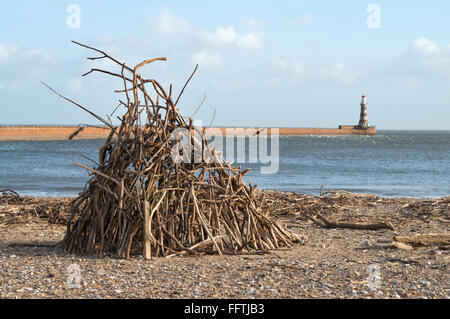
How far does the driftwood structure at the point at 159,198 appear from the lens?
5.62 meters

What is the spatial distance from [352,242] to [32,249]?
3.81 metres

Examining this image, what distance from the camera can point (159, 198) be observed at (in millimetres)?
5668

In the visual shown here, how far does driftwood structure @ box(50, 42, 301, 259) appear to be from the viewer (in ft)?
18.4

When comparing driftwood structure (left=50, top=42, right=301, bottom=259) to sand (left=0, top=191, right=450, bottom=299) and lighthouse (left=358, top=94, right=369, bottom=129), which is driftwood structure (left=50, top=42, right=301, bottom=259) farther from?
lighthouse (left=358, top=94, right=369, bottom=129)

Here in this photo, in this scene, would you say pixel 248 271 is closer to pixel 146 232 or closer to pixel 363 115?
pixel 146 232

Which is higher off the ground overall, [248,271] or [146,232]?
[146,232]

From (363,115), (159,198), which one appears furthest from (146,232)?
(363,115)

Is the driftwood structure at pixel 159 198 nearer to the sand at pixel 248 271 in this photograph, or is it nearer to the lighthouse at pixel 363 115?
the sand at pixel 248 271

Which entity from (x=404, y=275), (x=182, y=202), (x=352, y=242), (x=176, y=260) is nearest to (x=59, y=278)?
(x=176, y=260)

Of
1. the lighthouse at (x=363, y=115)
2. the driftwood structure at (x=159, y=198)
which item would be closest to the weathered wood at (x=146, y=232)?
the driftwood structure at (x=159, y=198)

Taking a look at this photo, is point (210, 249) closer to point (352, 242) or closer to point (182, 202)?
point (182, 202)

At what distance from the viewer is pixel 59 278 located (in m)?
4.73

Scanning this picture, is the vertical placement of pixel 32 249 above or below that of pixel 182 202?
below
